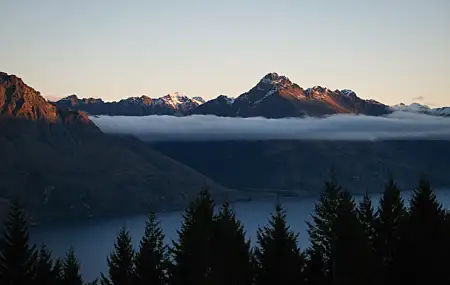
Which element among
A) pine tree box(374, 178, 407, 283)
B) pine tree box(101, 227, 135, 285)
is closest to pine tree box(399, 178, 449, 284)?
pine tree box(374, 178, 407, 283)

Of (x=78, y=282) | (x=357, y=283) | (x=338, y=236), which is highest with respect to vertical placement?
(x=338, y=236)

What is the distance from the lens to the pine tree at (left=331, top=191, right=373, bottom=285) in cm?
2462

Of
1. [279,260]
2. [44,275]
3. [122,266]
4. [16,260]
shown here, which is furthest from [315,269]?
[16,260]

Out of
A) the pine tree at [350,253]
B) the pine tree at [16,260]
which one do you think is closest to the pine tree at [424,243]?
the pine tree at [350,253]

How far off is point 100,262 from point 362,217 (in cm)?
7059

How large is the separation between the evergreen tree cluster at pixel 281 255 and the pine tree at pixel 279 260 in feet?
0.13

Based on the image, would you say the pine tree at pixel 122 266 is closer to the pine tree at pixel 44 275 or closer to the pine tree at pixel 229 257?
the pine tree at pixel 44 275

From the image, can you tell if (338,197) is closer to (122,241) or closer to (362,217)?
(362,217)

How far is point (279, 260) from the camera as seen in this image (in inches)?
1017

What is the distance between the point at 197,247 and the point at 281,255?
11.8ft

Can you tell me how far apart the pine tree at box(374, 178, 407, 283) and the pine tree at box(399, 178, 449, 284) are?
2.08 ft

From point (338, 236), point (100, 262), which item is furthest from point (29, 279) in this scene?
point (100, 262)

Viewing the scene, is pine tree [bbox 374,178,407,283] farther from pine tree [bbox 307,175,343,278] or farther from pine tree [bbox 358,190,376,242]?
pine tree [bbox 307,175,343,278]

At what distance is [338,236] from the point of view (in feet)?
84.3
